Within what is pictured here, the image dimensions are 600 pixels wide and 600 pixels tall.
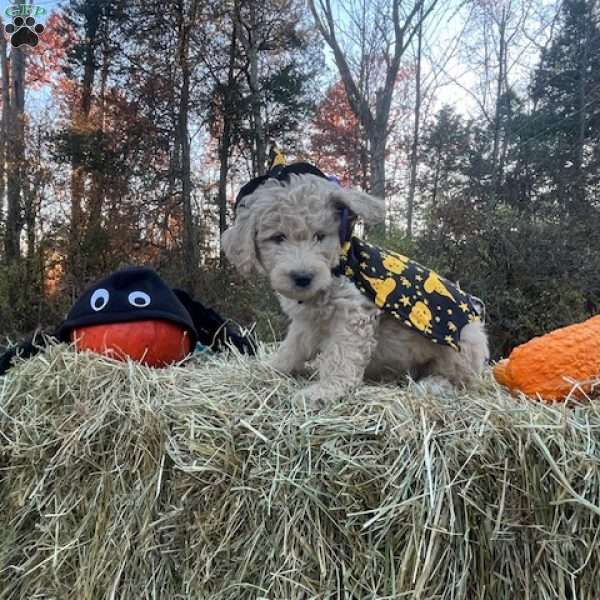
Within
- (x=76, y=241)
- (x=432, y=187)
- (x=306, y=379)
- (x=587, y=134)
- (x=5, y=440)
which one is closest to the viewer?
(x=5, y=440)

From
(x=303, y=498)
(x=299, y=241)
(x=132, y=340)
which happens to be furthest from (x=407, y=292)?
(x=132, y=340)

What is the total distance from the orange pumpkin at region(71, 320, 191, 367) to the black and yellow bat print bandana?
4.04ft

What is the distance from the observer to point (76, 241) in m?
10.4

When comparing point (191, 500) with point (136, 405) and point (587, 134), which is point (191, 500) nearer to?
point (136, 405)

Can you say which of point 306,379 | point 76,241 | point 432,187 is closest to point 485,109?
point 432,187

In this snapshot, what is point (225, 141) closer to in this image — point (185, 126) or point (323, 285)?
point (185, 126)

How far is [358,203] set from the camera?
2406 millimetres

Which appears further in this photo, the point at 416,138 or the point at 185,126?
the point at 416,138

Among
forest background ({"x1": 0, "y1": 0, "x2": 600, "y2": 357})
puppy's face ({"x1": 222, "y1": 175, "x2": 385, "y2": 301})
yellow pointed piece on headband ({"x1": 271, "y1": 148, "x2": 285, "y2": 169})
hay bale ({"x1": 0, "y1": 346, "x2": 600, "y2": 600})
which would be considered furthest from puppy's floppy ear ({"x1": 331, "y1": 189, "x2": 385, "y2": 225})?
forest background ({"x1": 0, "y1": 0, "x2": 600, "y2": 357})

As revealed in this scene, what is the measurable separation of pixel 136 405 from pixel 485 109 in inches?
638

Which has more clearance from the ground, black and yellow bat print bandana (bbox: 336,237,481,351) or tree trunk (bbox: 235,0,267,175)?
tree trunk (bbox: 235,0,267,175)

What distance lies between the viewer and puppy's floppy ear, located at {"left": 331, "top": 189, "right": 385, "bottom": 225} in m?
2.39

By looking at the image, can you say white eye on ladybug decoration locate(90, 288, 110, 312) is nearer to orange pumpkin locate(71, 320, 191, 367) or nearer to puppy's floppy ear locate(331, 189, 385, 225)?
orange pumpkin locate(71, 320, 191, 367)

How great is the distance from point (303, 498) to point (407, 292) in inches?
46.0
